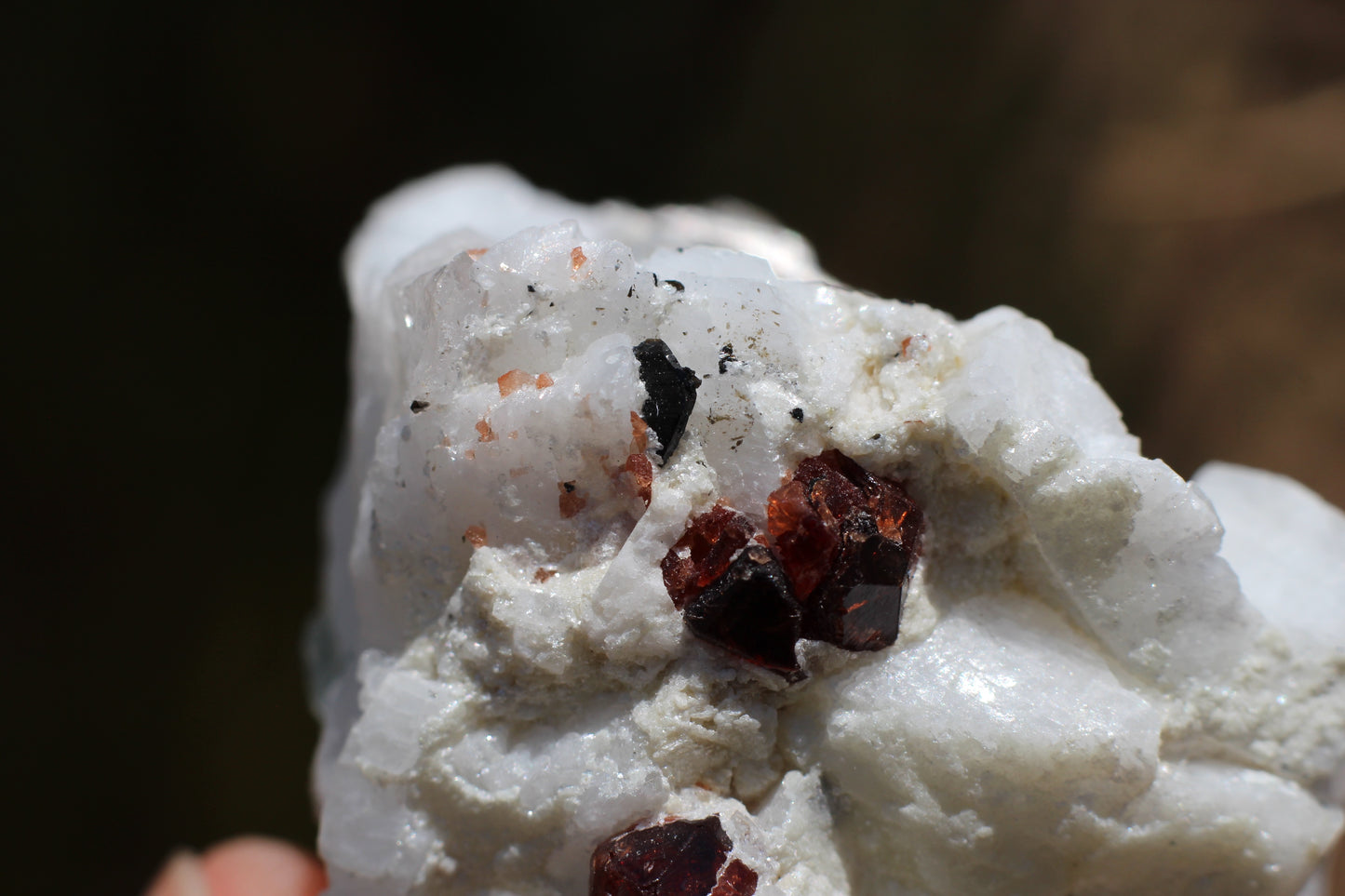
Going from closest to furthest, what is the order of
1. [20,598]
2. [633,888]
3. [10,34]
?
[633,888] → [10,34] → [20,598]

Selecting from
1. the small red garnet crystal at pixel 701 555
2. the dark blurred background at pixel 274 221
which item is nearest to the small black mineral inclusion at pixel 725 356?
the small red garnet crystal at pixel 701 555

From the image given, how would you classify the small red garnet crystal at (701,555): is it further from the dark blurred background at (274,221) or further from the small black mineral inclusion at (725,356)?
the dark blurred background at (274,221)

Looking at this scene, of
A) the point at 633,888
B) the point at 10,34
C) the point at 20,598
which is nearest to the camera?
the point at 633,888

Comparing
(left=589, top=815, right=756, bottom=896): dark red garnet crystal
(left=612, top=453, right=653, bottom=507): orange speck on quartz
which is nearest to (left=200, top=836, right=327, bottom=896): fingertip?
(left=589, top=815, right=756, bottom=896): dark red garnet crystal

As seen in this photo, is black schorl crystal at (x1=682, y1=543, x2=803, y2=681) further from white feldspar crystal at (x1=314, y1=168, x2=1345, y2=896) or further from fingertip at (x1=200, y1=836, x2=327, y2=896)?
fingertip at (x1=200, y1=836, x2=327, y2=896)

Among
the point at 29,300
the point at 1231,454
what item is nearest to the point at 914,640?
the point at 1231,454

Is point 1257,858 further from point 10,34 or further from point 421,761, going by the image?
point 10,34

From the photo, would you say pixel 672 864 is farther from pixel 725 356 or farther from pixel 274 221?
pixel 274 221

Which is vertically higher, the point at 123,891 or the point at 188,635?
the point at 188,635
